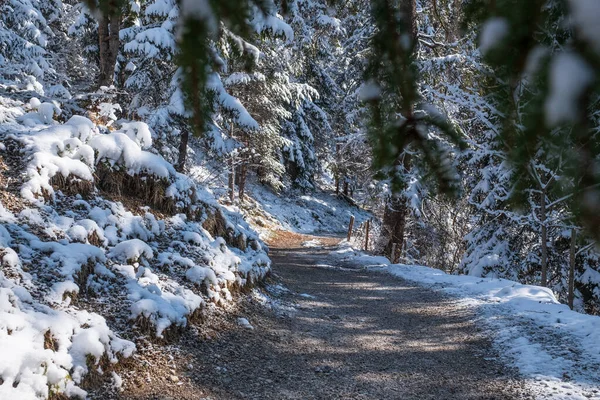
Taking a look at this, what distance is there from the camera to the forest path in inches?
150

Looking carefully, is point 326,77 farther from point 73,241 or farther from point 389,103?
point 389,103

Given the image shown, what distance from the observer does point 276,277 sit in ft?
26.8

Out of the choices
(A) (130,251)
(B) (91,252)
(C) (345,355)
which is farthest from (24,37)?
(C) (345,355)

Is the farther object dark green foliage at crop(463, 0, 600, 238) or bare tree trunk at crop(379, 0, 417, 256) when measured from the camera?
bare tree trunk at crop(379, 0, 417, 256)

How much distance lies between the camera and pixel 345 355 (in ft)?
15.8

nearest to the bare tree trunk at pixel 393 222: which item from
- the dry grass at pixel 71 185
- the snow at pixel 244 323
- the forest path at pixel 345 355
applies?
the forest path at pixel 345 355

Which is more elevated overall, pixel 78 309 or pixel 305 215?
pixel 305 215

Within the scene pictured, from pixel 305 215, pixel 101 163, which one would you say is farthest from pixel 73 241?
pixel 305 215

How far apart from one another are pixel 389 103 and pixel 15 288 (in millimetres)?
3313

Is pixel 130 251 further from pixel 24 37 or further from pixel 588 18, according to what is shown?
pixel 24 37

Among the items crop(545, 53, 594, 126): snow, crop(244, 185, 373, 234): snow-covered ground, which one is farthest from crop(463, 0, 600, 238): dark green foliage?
crop(244, 185, 373, 234): snow-covered ground

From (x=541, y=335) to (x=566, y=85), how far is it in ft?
17.0

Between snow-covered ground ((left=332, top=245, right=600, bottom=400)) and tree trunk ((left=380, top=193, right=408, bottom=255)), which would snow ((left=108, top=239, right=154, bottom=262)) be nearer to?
snow-covered ground ((left=332, top=245, right=600, bottom=400))

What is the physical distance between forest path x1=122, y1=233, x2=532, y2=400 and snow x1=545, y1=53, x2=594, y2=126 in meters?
3.46
